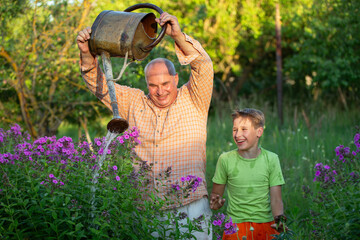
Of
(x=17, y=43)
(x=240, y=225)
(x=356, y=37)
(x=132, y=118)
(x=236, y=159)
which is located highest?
(x=356, y=37)

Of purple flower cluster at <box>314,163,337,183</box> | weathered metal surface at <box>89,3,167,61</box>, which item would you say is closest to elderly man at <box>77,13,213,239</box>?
weathered metal surface at <box>89,3,167,61</box>

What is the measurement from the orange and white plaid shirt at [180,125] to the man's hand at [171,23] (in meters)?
0.11

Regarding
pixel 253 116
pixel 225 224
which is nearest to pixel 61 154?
pixel 225 224

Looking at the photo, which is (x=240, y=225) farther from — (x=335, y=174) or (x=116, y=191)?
(x=116, y=191)

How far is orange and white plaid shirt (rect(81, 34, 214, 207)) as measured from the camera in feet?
10.2

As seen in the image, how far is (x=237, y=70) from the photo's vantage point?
44.3 ft

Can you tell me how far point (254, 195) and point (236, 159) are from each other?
285 millimetres

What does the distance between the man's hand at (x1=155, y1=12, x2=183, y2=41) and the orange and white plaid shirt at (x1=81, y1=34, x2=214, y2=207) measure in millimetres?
113

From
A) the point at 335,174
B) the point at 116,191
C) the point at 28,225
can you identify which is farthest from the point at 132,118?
the point at 335,174

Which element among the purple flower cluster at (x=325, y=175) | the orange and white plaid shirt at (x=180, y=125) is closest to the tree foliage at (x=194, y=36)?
the orange and white plaid shirt at (x=180, y=125)

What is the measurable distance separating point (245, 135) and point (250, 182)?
323 mm

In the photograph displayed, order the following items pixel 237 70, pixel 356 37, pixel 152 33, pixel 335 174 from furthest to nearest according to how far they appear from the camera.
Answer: pixel 237 70 → pixel 356 37 → pixel 152 33 → pixel 335 174

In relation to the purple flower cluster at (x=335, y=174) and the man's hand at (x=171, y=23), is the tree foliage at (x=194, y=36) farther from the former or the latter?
the purple flower cluster at (x=335, y=174)

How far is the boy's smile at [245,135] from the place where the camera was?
3.17 m
